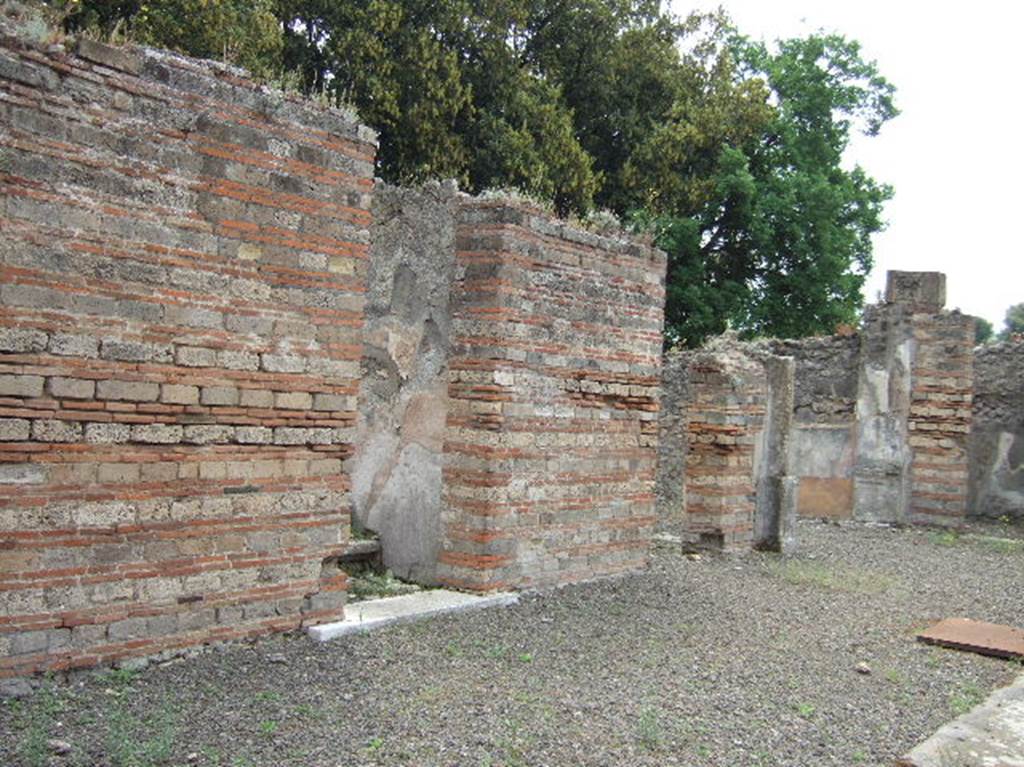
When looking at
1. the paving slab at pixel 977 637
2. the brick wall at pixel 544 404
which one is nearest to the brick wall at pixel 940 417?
the paving slab at pixel 977 637

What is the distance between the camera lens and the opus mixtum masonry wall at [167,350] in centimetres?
450

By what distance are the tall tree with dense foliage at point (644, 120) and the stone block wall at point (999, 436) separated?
18.9ft

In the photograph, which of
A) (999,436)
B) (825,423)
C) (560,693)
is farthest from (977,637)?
(999,436)

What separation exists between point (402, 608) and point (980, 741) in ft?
11.7

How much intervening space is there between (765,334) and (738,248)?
2.01m

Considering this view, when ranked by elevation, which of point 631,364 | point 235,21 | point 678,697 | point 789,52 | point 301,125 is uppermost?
point 789,52

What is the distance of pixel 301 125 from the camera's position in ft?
18.4

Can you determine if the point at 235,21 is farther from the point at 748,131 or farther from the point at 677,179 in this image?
the point at 748,131

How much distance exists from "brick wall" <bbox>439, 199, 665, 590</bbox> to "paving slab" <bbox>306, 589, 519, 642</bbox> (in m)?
0.16

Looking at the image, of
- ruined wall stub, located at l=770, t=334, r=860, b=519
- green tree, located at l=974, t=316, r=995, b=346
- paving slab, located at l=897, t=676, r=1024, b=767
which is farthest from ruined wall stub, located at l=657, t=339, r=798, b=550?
green tree, located at l=974, t=316, r=995, b=346

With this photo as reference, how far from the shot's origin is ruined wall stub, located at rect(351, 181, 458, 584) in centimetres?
731

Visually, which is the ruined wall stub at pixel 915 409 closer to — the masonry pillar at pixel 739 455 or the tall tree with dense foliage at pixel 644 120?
the masonry pillar at pixel 739 455

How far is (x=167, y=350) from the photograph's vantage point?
4992 mm

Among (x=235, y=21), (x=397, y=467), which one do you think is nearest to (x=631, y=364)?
(x=397, y=467)
